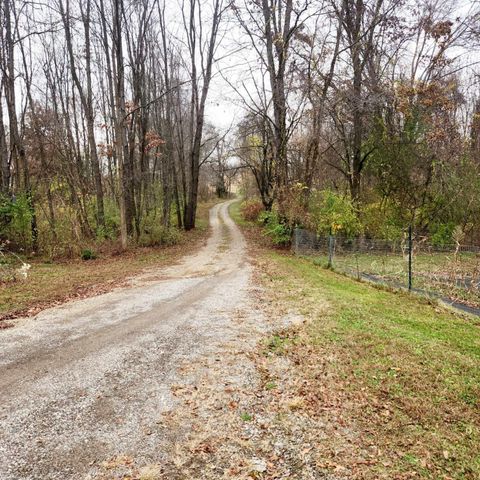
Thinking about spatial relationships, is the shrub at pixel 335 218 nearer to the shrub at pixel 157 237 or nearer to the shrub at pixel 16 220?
the shrub at pixel 157 237

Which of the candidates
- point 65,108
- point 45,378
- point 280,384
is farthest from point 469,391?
point 65,108

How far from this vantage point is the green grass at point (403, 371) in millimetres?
3855

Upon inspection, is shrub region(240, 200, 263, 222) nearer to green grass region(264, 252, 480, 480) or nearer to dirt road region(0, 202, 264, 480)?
dirt road region(0, 202, 264, 480)

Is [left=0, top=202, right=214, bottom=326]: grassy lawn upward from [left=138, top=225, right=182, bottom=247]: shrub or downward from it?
downward

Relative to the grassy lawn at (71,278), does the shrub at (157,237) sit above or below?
above

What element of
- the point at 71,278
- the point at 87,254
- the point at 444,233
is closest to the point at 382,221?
the point at 444,233

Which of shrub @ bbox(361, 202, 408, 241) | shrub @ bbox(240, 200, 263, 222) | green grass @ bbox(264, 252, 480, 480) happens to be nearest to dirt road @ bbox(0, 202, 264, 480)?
green grass @ bbox(264, 252, 480, 480)

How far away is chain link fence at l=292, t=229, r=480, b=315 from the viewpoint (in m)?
9.84

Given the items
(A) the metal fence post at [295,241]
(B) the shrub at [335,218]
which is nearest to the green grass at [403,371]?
(A) the metal fence post at [295,241]

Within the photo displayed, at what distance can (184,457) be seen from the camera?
12.2 ft

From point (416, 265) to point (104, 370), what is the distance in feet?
29.5

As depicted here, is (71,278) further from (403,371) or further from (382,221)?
(382,221)

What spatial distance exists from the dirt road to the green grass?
1.46 m

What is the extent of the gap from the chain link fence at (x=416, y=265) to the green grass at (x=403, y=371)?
1.04 m
